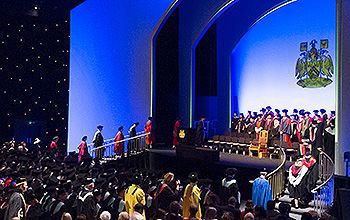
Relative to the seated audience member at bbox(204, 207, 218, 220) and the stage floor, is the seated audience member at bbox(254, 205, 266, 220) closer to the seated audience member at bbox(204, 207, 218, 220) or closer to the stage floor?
the seated audience member at bbox(204, 207, 218, 220)

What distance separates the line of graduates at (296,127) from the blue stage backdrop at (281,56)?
97 centimetres

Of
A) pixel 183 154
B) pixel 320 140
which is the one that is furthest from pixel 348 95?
pixel 183 154

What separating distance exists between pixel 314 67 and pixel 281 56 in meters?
2.00

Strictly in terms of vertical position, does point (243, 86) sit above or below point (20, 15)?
below


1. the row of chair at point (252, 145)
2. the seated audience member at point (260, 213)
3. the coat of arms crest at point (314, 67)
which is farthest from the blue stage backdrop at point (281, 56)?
the seated audience member at point (260, 213)

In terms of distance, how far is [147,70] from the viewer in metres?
22.2

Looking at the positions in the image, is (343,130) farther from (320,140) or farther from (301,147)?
(301,147)

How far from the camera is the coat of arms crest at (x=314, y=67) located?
2188 cm

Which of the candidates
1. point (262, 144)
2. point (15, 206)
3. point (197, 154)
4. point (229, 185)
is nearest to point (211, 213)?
point (15, 206)

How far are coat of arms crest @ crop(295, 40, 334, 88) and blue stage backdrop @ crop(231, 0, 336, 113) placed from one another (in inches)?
6.9

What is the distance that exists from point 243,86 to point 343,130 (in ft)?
41.6

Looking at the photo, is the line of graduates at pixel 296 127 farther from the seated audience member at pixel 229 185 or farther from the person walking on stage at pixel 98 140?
the person walking on stage at pixel 98 140

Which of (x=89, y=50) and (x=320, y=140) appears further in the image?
(x=89, y=50)

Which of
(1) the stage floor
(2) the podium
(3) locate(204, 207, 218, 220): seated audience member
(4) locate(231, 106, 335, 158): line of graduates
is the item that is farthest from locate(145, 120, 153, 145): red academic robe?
(3) locate(204, 207, 218, 220): seated audience member
